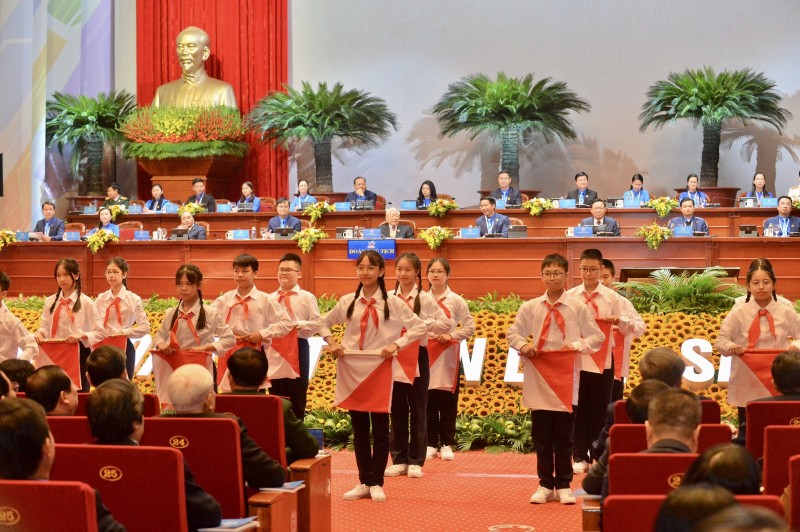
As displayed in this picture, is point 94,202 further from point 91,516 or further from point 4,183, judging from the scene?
point 91,516

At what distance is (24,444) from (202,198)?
11.6 meters

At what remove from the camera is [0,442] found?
239 centimetres

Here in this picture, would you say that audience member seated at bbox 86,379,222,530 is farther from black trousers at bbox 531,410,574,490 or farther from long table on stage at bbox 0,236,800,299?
long table on stage at bbox 0,236,800,299

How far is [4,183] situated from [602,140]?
8.68m

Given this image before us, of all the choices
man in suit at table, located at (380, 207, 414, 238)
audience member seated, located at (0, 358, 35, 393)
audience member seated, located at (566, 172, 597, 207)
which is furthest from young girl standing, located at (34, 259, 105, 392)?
audience member seated, located at (566, 172, 597, 207)

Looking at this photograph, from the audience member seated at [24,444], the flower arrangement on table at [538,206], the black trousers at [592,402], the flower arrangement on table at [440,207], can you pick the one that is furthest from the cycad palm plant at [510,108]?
the audience member seated at [24,444]

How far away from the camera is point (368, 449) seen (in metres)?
5.60

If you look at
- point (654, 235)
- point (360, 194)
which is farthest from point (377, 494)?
point (360, 194)

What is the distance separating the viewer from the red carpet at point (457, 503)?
501cm

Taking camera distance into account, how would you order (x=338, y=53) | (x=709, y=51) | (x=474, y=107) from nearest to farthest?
(x=474, y=107), (x=709, y=51), (x=338, y=53)

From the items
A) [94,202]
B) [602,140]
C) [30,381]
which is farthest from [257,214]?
[30,381]

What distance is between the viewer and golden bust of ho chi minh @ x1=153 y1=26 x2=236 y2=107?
1534 centimetres

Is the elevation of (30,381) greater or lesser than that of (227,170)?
lesser

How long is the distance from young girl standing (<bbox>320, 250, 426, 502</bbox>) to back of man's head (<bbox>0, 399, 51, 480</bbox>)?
3.16 metres
